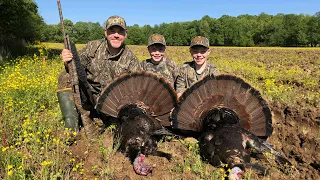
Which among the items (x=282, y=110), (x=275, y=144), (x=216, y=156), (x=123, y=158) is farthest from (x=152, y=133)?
(x=282, y=110)

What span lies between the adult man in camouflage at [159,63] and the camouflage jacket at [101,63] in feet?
2.57

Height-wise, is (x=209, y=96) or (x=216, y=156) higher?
(x=209, y=96)

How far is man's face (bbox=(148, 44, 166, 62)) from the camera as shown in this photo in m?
5.91

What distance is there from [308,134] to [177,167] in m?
2.26

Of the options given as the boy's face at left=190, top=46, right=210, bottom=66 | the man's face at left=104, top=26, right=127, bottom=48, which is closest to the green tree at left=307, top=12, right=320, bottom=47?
the boy's face at left=190, top=46, right=210, bottom=66

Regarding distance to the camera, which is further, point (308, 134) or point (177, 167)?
point (308, 134)

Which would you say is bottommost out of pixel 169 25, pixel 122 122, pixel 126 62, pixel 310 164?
pixel 310 164

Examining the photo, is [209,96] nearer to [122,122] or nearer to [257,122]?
[257,122]

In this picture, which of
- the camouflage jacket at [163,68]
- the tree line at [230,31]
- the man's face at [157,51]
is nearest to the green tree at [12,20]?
the camouflage jacket at [163,68]

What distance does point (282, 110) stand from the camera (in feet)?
17.4

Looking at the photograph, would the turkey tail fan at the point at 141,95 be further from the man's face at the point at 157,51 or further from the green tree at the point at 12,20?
the green tree at the point at 12,20

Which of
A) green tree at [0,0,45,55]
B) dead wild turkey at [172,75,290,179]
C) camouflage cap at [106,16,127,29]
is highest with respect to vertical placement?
green tree at [0,0,45,55]

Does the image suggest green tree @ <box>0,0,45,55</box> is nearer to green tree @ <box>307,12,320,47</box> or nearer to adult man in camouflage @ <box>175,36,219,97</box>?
adult man in camouflage @ <box>175,36,219,97</box>

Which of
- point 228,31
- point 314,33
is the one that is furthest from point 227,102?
point 228,31
